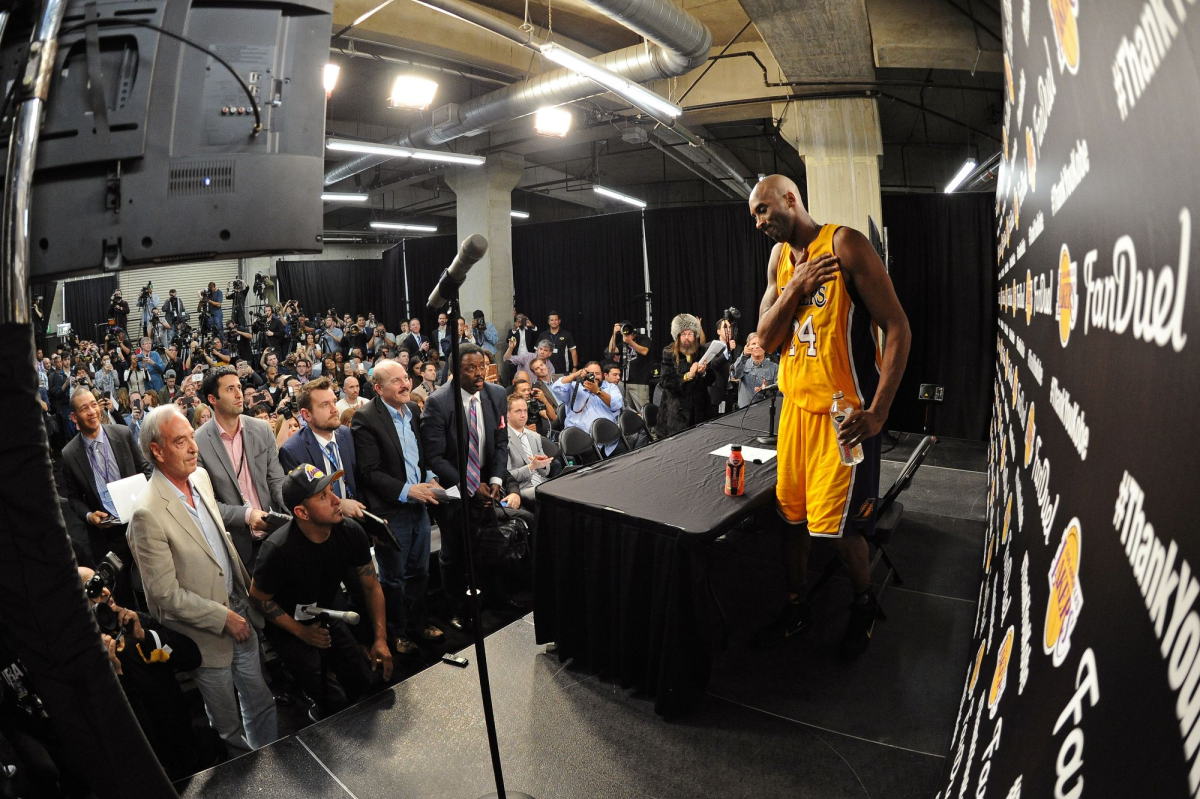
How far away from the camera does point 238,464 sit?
3.56 metres

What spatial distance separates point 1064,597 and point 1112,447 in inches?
9.5

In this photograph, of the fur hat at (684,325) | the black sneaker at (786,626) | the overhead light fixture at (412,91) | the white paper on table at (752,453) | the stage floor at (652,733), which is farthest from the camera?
the overhead light fixture at (412,91)

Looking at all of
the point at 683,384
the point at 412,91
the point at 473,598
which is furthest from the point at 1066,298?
the point at 412,91

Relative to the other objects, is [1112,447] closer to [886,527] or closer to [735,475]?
[735,475]

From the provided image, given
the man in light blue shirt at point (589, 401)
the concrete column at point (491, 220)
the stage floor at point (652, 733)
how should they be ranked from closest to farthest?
the stage floor at point (652, 733) → the man in light blue shirt at point (589, 401) → the concrete column at point (491, 220)

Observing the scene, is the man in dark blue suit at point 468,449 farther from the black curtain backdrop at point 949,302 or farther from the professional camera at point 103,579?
the black curtain backdrop at point 949,302

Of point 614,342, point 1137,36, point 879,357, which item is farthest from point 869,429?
point 614,342

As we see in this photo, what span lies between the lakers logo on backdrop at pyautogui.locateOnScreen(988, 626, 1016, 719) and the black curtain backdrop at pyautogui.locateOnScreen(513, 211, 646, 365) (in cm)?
1106

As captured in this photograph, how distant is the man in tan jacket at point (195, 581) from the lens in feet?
8.06

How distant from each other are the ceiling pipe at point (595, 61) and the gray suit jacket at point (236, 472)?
12.2 feet

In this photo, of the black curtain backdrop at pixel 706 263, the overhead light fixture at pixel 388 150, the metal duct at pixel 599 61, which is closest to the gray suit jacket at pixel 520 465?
the metal duct at pixel 599 61

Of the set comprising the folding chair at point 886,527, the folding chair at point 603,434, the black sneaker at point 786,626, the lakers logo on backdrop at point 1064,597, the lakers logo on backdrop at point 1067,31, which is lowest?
the black sneaker at point 786,626

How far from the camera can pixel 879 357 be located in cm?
260

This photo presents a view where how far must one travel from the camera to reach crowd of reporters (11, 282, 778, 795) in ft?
8.05
